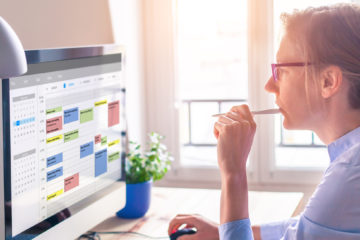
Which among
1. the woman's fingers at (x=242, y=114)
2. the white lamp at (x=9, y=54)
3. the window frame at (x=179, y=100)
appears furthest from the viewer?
the window frame at (x=179, y=100)

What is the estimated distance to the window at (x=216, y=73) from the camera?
302 cm

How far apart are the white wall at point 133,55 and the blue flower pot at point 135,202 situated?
1.01 metres

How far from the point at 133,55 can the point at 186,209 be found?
123 centimetres

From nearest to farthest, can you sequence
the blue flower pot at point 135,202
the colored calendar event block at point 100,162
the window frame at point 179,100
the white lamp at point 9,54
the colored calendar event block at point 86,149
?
the white lamp at point 9,54
the colored calendar event block at point 86,149
the colored calendar event block at point 100,162
the blue flower pot at point 135,202
the window frame at point 179,100

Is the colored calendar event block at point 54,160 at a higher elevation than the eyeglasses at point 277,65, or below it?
below

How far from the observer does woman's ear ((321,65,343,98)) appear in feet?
3.97

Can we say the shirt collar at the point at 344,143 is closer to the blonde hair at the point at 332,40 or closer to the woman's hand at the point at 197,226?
the blonde hair at the point at 332,40

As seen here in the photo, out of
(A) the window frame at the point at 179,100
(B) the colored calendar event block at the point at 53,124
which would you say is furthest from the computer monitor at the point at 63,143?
(A) the window frame at the point at 179,100

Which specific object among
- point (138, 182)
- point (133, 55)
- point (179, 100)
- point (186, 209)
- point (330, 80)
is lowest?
point (186, 209)

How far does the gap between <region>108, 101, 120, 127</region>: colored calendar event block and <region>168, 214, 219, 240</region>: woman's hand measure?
0.35 metres

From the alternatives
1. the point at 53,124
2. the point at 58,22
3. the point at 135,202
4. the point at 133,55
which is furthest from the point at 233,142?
the point at 133,55

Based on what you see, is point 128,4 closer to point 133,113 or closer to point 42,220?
point 133,113

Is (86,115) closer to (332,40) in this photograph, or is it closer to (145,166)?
(145,166)

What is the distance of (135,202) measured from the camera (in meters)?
1.90
